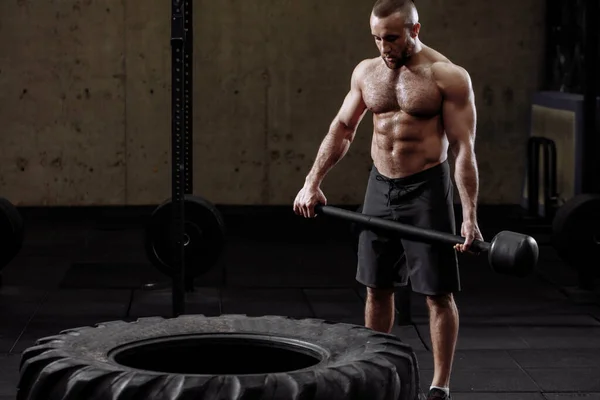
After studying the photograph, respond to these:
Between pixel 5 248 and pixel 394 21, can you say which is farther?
pixel 5 248

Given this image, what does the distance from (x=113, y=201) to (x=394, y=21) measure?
7.28 meters

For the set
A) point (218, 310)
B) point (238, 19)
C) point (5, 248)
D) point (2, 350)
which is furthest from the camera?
point (238, 19)

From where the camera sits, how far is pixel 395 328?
21.5ft

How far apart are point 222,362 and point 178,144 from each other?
2.68 meters

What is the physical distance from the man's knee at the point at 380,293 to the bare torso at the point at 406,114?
466mm

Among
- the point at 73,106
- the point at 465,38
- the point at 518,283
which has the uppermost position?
the point at 465,38

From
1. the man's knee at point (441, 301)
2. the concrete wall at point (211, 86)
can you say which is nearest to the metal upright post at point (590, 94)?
the concrete wall at point (211, 86)

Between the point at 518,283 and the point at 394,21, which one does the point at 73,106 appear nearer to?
the point at 518,283

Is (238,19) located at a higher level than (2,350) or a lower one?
higher

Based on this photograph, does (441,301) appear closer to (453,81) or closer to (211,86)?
(453,81)

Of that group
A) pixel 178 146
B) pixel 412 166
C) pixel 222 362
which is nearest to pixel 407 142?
pixel 412 166

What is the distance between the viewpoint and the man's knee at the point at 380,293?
185 inches

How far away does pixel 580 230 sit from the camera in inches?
291

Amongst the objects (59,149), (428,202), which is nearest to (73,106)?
(59,149)
